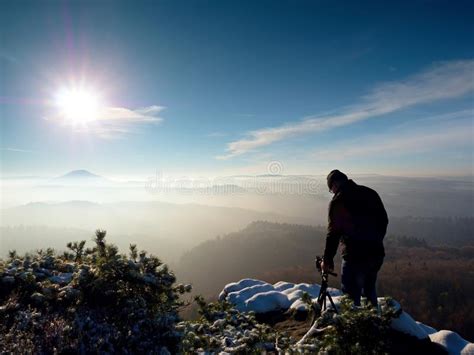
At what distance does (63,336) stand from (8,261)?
9.57ft

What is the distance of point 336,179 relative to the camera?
7.82 metres

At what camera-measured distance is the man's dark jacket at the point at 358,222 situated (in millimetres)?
7422

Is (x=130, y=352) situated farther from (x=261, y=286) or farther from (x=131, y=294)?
(x=261, y=286)

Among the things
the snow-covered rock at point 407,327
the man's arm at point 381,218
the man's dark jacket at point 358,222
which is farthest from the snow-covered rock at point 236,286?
the man's arm at point 381,218

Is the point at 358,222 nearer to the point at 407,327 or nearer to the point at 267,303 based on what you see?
the point at 407,327

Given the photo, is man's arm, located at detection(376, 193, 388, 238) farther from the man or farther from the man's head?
the man's head

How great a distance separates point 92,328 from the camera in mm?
4695

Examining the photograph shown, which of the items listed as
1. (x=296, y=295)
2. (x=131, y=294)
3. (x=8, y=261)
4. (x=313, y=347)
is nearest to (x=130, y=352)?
(x=131, y=294)

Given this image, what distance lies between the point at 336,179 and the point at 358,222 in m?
1.18

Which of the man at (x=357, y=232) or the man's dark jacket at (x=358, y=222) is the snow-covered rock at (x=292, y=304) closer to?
the man at (x=357, y=232)

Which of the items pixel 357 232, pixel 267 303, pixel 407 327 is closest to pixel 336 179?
pixel 357 232

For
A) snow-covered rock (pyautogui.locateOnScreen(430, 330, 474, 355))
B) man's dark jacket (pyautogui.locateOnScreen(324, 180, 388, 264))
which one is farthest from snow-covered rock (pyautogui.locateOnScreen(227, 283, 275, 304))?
snow-covered rock (pyautogui.locateOnScreen(430, 330, 474, 355))

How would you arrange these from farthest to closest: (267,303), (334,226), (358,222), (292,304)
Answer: (267,303) → (292,304) → (334,226) → (358,222)

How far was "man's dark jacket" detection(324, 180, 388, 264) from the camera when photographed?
7.42m
